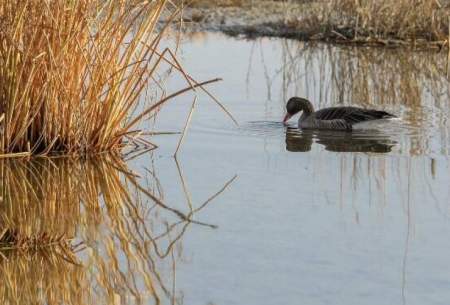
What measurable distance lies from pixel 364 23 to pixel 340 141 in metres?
6.41

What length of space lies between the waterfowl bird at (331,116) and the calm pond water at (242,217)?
0.12m

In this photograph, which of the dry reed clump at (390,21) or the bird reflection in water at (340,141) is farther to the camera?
the dry reed clump at (390,21)

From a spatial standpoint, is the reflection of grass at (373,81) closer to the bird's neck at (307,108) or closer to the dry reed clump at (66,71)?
the bird's neck at (307,108)

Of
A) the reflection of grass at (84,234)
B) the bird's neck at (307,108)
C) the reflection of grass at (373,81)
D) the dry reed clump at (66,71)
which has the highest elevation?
the dry reed clump at (66,71)

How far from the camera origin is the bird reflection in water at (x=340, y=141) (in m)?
8.55

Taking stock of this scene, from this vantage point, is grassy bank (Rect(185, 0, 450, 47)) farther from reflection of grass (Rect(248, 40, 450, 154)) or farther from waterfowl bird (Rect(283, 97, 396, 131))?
waterfowl bird (Rect(283, 97, 396, 131))

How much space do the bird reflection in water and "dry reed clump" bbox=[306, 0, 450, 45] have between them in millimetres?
5644

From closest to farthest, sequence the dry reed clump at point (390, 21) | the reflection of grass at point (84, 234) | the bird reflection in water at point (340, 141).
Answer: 1. the reflection of grass at point (84, 234)
2. the bird reflection in water at point (340, 141)
3. the dry reed clump at point (390, 21)

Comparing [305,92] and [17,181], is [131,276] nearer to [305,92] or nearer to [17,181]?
[17,181]

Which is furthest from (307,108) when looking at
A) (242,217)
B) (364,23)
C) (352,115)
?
(364,23)

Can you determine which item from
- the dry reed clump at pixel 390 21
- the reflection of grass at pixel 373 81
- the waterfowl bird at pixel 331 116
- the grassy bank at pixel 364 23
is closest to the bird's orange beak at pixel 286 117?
the waterfowl bird at pixel 331 116

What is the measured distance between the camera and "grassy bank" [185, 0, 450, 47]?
1490cm

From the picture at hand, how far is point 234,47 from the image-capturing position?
1470 cm

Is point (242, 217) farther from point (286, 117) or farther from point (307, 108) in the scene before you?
point (307, 108)
